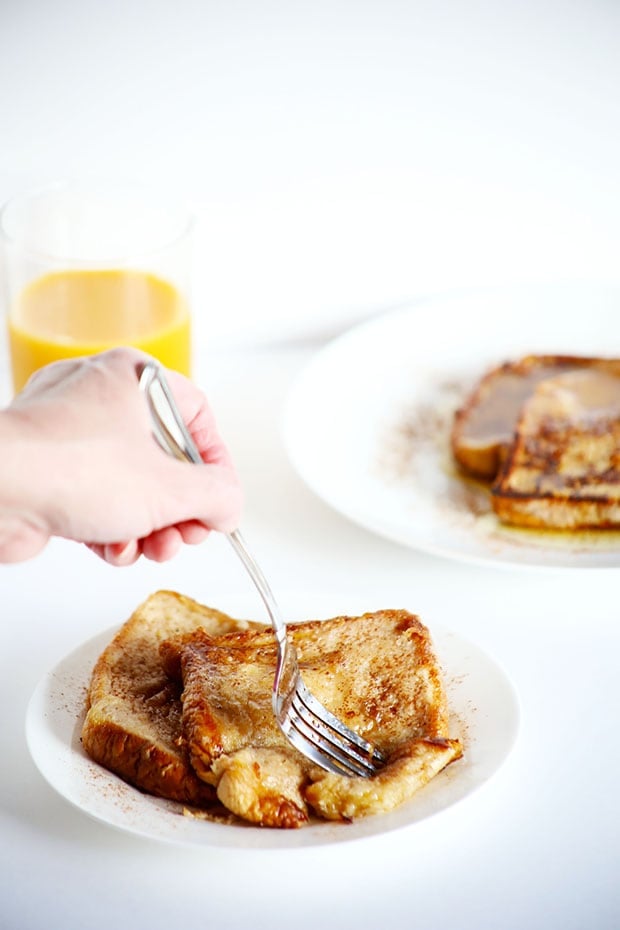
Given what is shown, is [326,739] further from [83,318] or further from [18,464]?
[83,318]

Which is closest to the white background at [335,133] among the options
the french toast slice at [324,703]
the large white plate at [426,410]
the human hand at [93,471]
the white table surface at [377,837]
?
the large white plate at [426,410]

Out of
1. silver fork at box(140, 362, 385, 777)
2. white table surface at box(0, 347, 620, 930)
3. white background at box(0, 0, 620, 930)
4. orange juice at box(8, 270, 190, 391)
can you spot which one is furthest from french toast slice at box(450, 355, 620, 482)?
silver fork at box(140, 362, 385, 777)

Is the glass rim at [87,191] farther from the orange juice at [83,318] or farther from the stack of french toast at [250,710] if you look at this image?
the stack of french toast at [250,710]

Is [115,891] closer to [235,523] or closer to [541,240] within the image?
[235,523]

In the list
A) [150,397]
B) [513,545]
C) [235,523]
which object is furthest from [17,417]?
[513,545]

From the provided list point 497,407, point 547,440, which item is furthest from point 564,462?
point 497,407

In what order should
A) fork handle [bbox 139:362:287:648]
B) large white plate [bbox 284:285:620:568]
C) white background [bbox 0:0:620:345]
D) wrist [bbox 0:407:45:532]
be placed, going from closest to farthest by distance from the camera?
wrist [bbox 0:407:45:532] → fork handle [bbox 139:362:287:648] → large white plate [bbox 284:285:620:568] → white background [bbox 0:0:620:345]

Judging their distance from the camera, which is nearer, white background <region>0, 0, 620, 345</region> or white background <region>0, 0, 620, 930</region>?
white background <region>0, 0, 620, 930</region>

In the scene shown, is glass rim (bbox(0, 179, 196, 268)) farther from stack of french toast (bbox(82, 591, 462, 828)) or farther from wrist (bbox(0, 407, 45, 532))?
wrist (bbox(0, 407, 45, 532))
